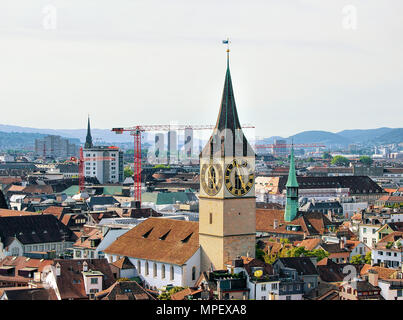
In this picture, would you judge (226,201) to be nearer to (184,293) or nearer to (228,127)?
(228,127)

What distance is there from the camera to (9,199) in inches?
5989

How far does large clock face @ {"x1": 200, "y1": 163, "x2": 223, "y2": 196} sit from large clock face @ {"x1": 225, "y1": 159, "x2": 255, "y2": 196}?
513mm

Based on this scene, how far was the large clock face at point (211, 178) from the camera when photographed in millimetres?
54062

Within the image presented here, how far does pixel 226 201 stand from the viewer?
53.8 m

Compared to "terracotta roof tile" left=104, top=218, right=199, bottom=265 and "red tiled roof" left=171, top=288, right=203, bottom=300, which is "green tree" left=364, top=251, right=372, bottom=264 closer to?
"terracotta roof tile" left=104, top=218, right=199, bottom=265

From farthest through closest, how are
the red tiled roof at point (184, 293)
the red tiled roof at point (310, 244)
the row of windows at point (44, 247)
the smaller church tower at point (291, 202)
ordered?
the smaller church tower at point (291, 202)
the row of windows at point (44, 247)
the red tiled roof at point (310, 244)
the red tiled roof at point (184, 293)

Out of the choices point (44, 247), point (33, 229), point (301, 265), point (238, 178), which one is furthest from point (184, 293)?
point (33, 229)

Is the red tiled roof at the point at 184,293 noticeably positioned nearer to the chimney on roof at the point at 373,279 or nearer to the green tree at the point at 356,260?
the chimney on roof at the point at 373,279

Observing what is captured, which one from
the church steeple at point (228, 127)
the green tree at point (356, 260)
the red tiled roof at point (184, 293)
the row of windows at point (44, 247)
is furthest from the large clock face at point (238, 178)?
the row of windows at point (44, 247)

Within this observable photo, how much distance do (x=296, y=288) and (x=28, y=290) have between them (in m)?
15.4

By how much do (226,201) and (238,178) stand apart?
169 cm

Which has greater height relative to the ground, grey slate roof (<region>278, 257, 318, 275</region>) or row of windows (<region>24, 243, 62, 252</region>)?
grey slate roof (<region>278, 257, 318, 275</region>)

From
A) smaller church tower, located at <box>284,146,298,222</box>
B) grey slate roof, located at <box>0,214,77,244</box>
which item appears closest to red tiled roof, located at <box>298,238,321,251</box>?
smaller church tower, located at <box>284,146,298,222</box>

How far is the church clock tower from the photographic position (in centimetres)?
5359
